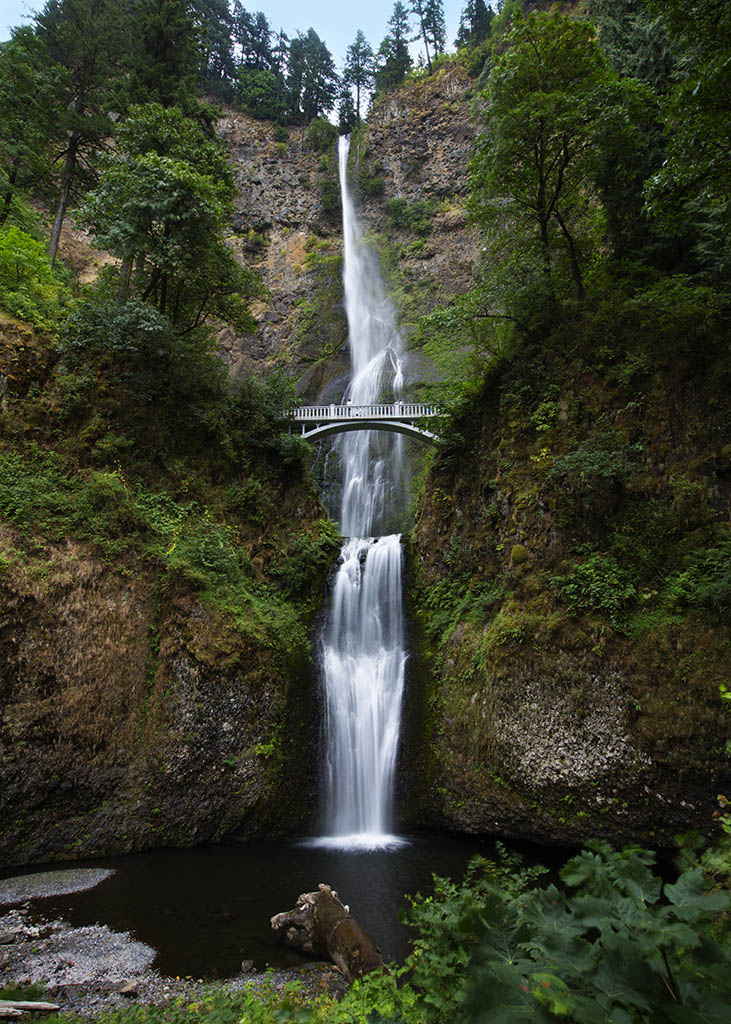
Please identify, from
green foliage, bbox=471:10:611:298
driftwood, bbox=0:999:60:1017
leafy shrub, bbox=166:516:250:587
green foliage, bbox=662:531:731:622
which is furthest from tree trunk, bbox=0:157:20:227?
green foliage, bbox=662:531:731:622

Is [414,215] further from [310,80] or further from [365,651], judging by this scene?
[365,651]

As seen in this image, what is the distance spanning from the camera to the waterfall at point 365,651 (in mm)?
10359

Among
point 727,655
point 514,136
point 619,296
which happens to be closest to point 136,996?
point 727,655

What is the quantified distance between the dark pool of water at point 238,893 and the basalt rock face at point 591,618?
4.85 ft

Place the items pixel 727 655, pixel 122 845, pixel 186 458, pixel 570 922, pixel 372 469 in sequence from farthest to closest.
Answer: pixel 372 469, pixel 186 458, pixel 122 845, pixel 727 655, pixel 570 922

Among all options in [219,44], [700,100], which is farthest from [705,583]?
[219,44]

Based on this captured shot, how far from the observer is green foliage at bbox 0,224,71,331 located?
39.9ft

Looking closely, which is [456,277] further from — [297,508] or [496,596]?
[496,596]

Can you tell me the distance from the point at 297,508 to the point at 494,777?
949 centimetres

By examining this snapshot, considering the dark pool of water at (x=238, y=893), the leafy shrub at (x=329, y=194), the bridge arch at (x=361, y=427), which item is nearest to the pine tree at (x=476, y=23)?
the leafy shrub at (x=329, y=194)

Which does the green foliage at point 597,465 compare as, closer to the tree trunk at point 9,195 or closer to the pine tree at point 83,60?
the pine tree at point 83,60

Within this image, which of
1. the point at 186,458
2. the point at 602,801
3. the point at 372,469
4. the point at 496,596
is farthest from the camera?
the point at 372,469

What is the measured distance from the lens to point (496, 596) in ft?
33.8

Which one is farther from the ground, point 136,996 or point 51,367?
point 51,367
